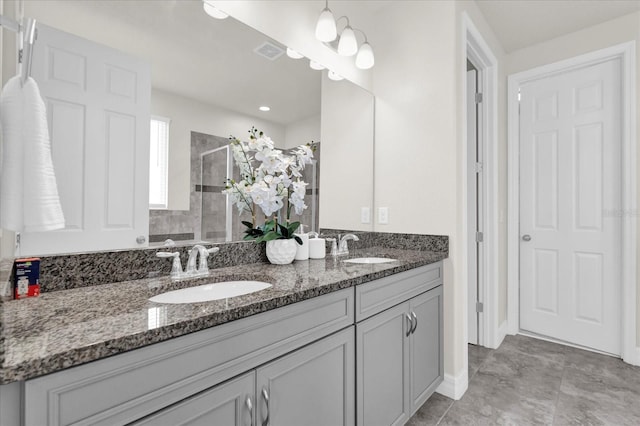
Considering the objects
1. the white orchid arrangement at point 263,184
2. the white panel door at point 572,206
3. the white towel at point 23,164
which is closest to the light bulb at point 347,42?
the white orchid arrangement at point 263,184

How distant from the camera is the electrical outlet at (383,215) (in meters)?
2.29

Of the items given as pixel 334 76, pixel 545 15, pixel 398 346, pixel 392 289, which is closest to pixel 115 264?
pixel 392 289

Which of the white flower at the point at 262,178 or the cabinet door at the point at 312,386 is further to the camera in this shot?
the white flower at the point at 262,178

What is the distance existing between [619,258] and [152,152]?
10.6 feet

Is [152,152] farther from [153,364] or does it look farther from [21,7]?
[153,364]

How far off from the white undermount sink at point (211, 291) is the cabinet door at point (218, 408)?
0.34 metres

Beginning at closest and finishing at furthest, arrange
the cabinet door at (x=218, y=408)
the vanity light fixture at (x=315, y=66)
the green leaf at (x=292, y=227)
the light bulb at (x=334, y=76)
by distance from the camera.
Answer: the cabinet door at (x=218, y=408)
the green leaf at (x=292, y=227)
the vanity light fixture at (x=315, y=66)
the light bulb at (x=334, y=76)

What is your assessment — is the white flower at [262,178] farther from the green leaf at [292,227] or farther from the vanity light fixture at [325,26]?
the vanity light fixture at [325,26]

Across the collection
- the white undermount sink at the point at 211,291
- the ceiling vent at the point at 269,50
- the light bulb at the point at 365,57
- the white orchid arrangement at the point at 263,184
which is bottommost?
the white undermount sink at the point at 211,291

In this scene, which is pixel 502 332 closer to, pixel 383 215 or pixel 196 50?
pixel 383 215

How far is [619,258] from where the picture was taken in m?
2.53

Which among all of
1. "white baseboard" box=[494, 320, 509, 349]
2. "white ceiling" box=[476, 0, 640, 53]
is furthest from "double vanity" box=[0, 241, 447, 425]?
"white ceiling" box=[476, 0, 640, 53]

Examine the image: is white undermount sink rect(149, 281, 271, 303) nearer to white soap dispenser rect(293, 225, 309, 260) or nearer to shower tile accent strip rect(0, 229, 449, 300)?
shower tile accent strip rect(0, 229, 449, 300)

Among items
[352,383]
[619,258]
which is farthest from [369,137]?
[619,258]
